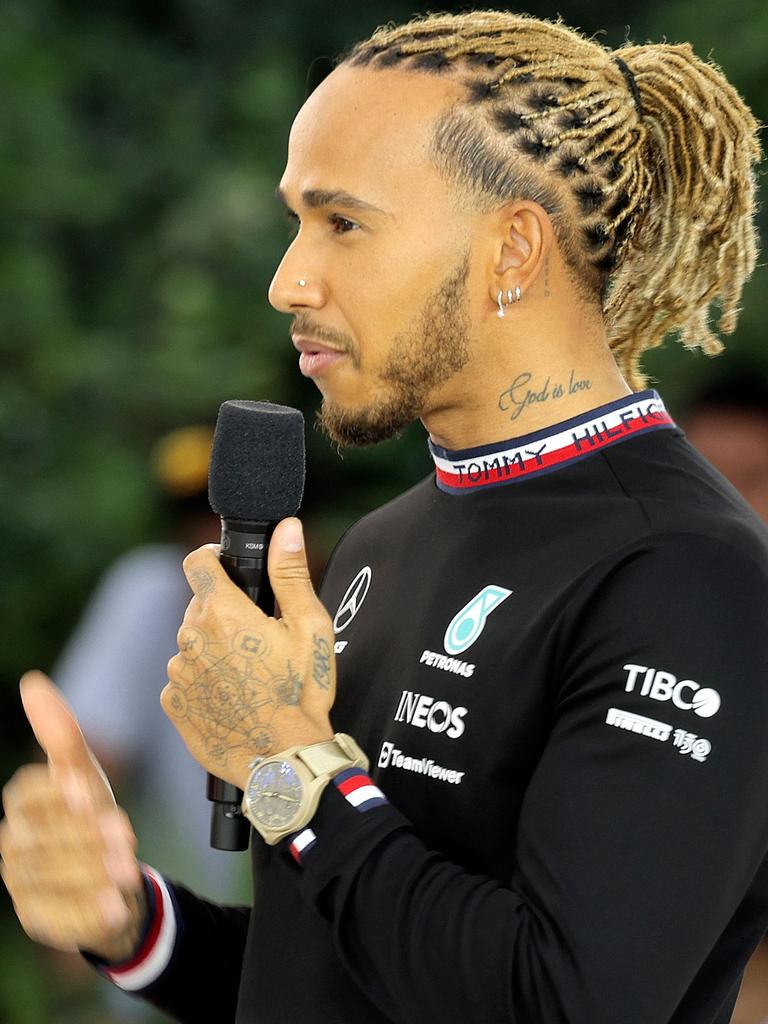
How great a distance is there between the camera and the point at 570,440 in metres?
1.70

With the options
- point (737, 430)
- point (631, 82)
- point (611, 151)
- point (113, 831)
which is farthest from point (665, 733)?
point (737, 430)

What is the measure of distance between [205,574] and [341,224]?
41cm

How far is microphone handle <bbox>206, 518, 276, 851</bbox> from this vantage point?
1613 mm

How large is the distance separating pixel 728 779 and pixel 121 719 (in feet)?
6.92

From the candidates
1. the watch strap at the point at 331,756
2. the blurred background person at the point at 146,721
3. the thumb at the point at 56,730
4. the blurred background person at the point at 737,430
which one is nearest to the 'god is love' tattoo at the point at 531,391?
the watch strap at the point at 331,756

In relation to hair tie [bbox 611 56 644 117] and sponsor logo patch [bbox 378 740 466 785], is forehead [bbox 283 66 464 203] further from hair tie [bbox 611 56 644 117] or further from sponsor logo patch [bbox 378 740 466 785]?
sponsor logo patch [bbox 378 740 466 785]

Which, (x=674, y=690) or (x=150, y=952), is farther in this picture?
(x=150, y=952)

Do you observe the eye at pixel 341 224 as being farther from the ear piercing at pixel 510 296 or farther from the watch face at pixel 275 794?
the watch face at pixel 275 794

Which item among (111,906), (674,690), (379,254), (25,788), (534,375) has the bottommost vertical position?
(111,906)

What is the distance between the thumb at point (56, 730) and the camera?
166 cm

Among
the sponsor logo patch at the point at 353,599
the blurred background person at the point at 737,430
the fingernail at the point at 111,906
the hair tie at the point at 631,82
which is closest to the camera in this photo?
the fingernail at the point at 111,906

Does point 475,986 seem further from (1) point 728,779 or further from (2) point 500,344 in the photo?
(2) point 500,344

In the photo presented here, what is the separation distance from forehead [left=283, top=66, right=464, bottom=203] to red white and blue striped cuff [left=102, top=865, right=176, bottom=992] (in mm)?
819

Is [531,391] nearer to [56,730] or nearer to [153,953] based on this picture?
A: [56,730]
